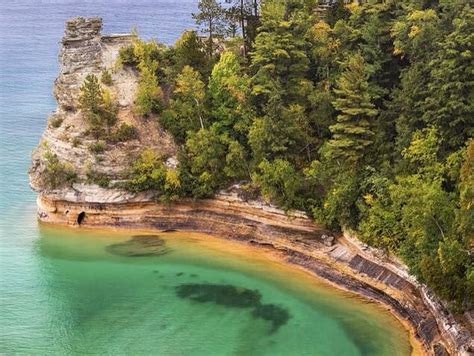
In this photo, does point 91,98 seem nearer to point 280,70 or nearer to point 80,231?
point 80,231

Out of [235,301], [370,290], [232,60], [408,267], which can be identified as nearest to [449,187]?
[408,267]

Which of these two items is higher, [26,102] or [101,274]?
[26,102]

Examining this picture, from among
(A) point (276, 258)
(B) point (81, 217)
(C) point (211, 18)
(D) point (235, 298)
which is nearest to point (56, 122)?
(B) point (81, 217)

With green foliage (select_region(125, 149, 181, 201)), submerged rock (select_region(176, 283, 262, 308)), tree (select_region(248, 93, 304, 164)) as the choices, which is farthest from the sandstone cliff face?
submerged rock (select_region(176, 283, 262, 308))

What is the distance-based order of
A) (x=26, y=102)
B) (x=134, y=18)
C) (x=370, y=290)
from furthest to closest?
(x=134, y=18) < (x=26, y=102) < (x=370, y=290)

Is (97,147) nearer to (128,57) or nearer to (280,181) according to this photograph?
(128,57)

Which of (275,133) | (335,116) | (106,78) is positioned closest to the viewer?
(275,133)
